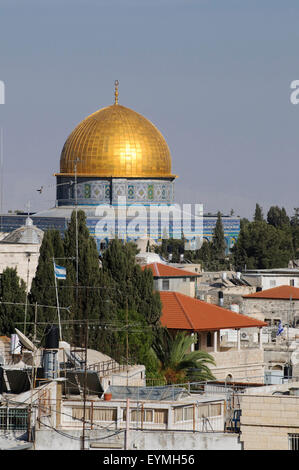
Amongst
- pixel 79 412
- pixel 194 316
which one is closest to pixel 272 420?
pixel 79 412

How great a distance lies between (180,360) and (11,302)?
11.1 ft

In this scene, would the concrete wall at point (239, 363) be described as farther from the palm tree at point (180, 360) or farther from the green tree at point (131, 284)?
the green tree at point (131, 284)

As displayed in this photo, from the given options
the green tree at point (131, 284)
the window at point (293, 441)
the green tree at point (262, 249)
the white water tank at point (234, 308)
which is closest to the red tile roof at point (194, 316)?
the green tree at point (131, 284)

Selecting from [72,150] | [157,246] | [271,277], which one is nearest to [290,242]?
[157,246]

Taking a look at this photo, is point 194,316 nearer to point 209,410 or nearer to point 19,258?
point 19,258

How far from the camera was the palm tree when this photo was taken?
22969 millimetres

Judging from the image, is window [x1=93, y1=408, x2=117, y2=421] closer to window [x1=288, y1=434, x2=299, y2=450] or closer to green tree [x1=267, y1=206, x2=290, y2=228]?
window [x1=288, y1=434, x2=299, y2=450]

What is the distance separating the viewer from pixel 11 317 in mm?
24594

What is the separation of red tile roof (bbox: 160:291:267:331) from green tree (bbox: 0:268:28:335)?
3.25 meters

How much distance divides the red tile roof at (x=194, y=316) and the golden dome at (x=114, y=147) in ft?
146

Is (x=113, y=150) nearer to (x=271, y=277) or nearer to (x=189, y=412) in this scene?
(x=271, y=277)

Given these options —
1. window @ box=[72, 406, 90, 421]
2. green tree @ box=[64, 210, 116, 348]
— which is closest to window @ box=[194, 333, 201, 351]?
green tree @ box=[64, 210, 116, 348]

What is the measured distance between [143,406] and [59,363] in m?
2.37

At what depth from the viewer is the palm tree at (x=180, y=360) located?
22969 millimetres
